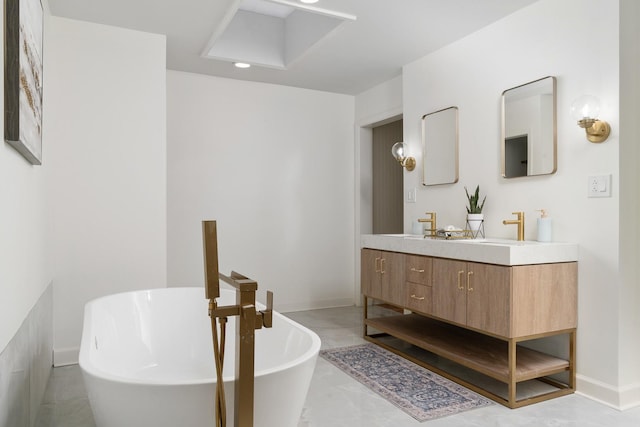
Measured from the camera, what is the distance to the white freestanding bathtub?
126 cm

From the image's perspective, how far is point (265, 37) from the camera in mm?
3885

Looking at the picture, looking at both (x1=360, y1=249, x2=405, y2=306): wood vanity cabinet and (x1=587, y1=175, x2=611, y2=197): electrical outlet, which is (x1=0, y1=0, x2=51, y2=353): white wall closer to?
(x1=360, y1=249, x2=405, y2=306): wood vanity cabinet

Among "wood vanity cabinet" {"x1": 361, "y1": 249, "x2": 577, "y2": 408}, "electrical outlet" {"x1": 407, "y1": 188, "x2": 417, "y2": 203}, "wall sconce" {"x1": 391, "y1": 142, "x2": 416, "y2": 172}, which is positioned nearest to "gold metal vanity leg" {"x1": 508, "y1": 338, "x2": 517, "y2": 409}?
"wood vanity cabinet" {"x1": 361, "y1": 249, "x2": 577, "y2": 408}

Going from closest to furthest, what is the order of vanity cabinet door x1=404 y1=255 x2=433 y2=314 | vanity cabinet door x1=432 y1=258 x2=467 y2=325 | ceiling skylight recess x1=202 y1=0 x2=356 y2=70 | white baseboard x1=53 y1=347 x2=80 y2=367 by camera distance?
vanity cabinet door x1=432 y1=258 x2=467 y2=325, vanity cabinet door x1=404 y1=255 x2=433 y2=314, white baseboard x1=53 y1=347 x2=80 y2=367, ceiling skylight recess x1=202 y1=0 x2=356 y2=70

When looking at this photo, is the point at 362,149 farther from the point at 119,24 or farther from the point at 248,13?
the point at 119,24

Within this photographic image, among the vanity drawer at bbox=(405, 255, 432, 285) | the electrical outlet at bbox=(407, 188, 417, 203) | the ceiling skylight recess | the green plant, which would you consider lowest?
the vanity drawer at bbox=(405, 255, 432, 285)

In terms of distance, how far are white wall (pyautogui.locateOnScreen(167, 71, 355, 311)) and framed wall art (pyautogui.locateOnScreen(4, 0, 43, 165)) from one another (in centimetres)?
206

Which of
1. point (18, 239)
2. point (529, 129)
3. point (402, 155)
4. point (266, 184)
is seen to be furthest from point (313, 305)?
point (18, 239)

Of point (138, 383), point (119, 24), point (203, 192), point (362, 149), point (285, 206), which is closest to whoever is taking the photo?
point (138, 383)

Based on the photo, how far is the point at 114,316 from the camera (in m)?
2.48

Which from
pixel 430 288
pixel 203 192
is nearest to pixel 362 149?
pixel 203 192

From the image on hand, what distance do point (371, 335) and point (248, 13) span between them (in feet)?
9.28

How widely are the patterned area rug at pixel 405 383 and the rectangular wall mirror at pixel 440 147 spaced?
139 centimetres

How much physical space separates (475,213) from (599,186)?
84 centimetres
